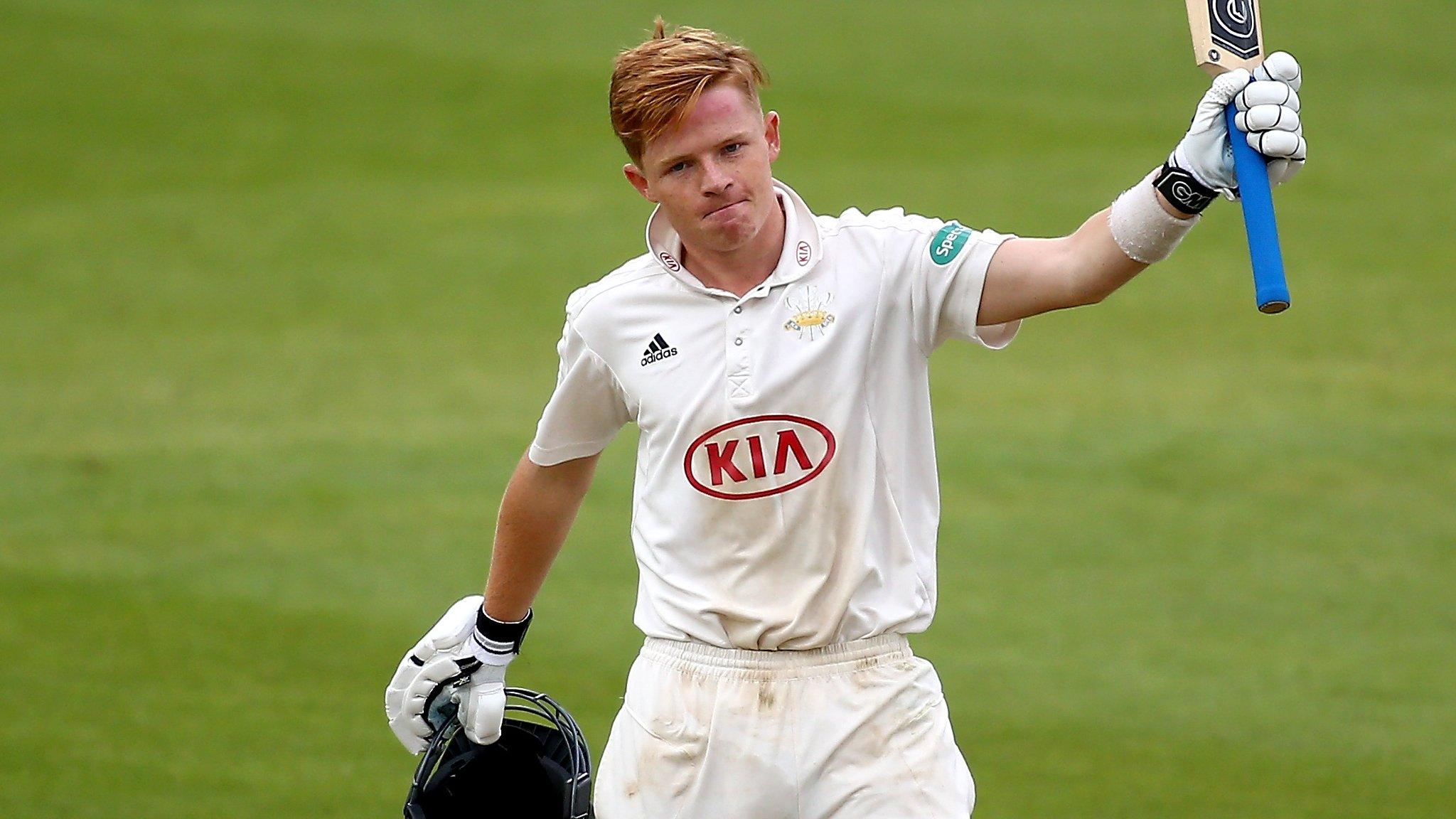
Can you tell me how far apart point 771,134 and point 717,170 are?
0.28 meters

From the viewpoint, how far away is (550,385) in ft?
40.3

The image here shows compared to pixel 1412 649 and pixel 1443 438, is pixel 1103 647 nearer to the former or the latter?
pixel 1412 649

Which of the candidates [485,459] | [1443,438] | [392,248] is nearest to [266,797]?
[485,459]

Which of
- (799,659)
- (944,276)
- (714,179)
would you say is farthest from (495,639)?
(944,276)

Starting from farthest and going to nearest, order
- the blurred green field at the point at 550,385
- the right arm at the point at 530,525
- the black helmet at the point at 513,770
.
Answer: the blurred green field at the point at 550,385 < the black helmet at the point at 513,770 < the right arm at the point at 530,525

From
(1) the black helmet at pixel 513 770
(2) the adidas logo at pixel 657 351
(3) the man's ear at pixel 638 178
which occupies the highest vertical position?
(3) the man's ear at pixel 638 178

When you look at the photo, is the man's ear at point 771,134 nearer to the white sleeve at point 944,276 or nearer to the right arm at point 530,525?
the white sleeve at point 944,276

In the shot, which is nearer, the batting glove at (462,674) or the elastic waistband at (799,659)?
the elastic waistband at (799,659)

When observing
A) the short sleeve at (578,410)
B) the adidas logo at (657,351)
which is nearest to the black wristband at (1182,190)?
the adidas logo at (657,351)

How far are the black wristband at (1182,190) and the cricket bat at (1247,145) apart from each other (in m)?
0.06

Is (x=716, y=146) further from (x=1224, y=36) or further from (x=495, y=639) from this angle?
(x=495, y=639)

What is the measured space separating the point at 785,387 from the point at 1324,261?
10798 mm

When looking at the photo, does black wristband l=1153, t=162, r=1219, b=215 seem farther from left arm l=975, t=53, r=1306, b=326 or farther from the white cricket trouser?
the white cricket trouser

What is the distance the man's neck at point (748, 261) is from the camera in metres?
3.85
